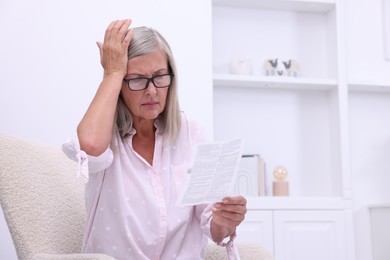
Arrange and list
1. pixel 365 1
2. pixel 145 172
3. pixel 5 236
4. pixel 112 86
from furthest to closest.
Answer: pixel 365 1 < pixel 5 236 < pixel 145 172 < pixel 112 86

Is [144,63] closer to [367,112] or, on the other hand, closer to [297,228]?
[297,228]

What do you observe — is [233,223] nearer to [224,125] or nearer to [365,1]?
[224,125]

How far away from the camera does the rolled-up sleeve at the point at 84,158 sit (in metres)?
1.39

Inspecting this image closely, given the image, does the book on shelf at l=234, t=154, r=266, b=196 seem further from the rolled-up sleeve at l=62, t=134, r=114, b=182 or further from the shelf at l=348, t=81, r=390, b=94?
the rolled-up sleeve at l=62, t=134, r=114, b=182

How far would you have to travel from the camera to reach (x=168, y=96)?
1662 mm

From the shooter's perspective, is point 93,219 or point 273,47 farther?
point 273,47

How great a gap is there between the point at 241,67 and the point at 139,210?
1875 millimetres

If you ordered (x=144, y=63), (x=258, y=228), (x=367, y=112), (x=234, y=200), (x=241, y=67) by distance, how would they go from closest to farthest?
1. (x=234, y=200)
2. (x=144, y=63)
3. (x=258, y=228)
4. (x=241, y=67)
5. (x=367, y=112)

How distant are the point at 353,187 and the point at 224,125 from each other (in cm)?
87

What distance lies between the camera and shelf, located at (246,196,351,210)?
3.06 metres

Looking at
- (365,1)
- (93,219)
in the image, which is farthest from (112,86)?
(365,1)

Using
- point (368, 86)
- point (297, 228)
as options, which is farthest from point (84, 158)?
point (368, 86)

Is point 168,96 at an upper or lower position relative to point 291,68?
lower

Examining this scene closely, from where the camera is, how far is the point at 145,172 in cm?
162
